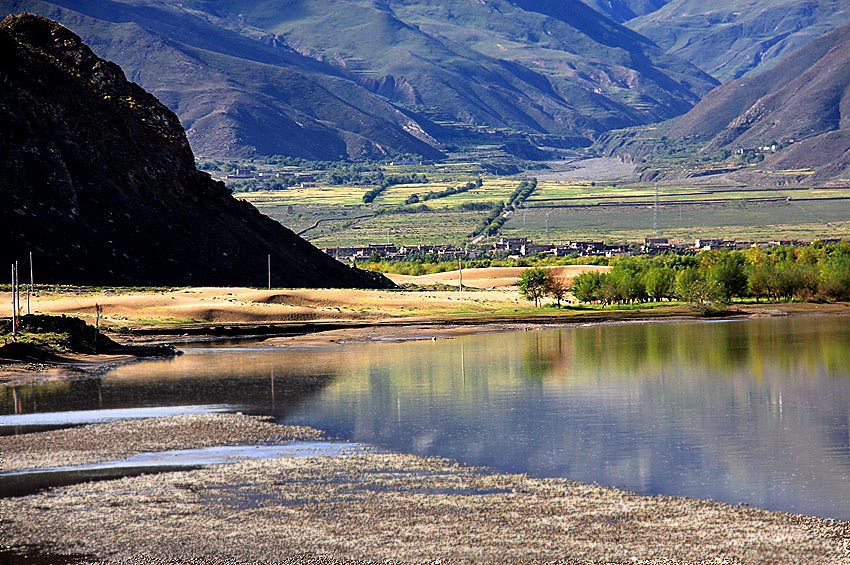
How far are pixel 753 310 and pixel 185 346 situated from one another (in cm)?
4858

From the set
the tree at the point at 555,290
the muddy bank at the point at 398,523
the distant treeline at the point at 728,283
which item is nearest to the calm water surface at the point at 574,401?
the muddy bank at the point at 398,523

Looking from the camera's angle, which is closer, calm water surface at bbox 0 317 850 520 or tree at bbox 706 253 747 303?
calm water surface at bbox 0 317 850 520

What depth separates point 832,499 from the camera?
3719cm

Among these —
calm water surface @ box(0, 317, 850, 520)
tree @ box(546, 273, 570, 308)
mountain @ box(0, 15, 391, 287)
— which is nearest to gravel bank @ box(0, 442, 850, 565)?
calm water surface @ box(0, 317, 850, 520)

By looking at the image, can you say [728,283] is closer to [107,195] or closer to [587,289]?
[587,289]

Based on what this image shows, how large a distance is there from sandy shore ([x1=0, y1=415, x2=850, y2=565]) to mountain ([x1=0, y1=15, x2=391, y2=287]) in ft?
253

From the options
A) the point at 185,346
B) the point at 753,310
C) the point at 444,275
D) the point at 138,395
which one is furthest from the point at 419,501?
the point at 444,275

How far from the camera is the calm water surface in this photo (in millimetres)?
41781

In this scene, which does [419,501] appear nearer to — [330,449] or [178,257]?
[330,449]

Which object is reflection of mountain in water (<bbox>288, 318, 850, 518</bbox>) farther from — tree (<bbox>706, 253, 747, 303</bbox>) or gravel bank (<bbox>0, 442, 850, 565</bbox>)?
tree (<bbox>706, 253, 747, 303</bbox>)

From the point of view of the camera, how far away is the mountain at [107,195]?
388 ft

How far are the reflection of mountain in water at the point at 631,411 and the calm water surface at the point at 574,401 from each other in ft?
0.31

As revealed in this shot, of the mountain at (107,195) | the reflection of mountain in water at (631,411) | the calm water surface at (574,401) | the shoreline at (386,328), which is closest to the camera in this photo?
the reflection of mountain in water at (631,411)

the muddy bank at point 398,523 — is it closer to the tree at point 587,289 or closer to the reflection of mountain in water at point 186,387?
the reflection of mountain in water at point 186,387
